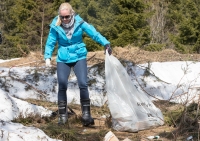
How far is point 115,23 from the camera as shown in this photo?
21.3m

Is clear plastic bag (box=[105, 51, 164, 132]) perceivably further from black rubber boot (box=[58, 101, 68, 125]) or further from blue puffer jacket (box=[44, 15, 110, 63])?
black rubber boot (box=[58, 101, 68, 125])

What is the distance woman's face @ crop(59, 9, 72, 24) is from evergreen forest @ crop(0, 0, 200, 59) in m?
9.89

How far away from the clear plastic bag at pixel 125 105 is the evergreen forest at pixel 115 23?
9.94m

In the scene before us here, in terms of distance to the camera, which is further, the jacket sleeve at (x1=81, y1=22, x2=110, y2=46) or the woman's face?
the jacket sleeve at (x1=81, y1=22, x2=110, y2=46)

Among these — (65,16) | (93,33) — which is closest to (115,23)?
(93,33)

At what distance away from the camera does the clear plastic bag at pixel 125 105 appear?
15.3 ft

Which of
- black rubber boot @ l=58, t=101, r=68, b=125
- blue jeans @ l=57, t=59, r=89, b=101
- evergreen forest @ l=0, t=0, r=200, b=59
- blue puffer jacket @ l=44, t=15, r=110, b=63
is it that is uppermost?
evergreen forest @ l=0, t=0, r=200, b=59

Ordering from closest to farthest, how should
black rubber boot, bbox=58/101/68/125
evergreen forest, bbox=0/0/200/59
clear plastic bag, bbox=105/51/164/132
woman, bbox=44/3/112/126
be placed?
clear plastic bag, bbox=105/51/164/132, woman, bbox=44/3/112/126, black rubber boot, bbox=58/101/68/125, evergreen forest, bbox=0/0/200/59

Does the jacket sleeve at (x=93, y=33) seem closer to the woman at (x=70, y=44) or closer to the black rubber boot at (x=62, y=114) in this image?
the woman at (x=70, y=44)

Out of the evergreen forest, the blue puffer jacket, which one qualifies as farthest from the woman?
the evergreen forest

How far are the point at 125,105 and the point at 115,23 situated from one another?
16.9 m

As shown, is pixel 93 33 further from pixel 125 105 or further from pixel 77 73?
pixel 125 105

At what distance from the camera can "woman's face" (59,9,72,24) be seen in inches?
185

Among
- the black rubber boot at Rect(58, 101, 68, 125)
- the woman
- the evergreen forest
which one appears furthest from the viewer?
the evergreen forest
